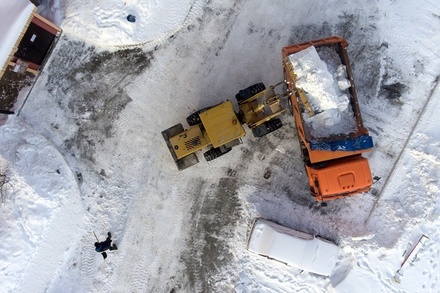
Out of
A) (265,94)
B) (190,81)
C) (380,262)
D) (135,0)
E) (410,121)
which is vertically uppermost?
(135,0)

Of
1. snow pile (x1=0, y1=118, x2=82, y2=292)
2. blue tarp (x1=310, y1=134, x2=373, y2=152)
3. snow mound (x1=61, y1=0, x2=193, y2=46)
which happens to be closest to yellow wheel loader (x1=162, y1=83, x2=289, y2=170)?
blue tarp (x1=310, y1=134, x2=373, y2=152)

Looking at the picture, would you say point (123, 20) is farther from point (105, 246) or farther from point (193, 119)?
point (105, 246)

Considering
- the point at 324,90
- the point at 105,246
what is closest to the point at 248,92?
the point at 324,90

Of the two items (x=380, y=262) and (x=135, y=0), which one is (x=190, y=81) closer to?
(x=135, y=0)

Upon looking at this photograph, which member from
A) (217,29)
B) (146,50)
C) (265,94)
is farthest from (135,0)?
(265,94)

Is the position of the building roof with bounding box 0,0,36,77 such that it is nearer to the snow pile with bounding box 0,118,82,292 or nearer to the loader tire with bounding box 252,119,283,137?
the snow pile with bounding box 0,118,82,292

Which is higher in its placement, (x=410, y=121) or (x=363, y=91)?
(x=363, y=91)

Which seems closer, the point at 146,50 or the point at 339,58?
the point at 339,58

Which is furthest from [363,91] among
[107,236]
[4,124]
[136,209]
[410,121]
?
[4,124]
